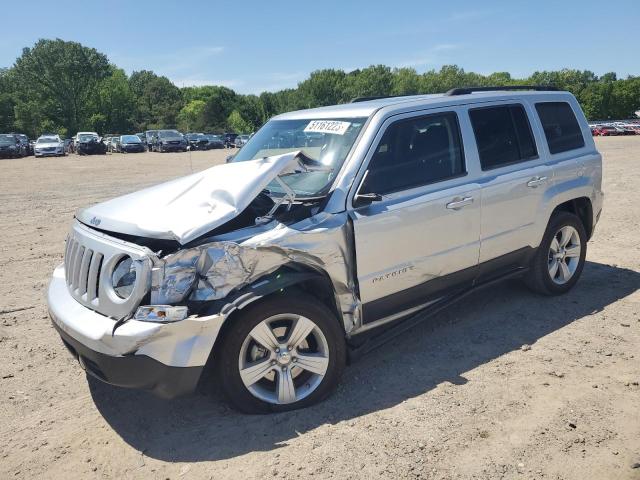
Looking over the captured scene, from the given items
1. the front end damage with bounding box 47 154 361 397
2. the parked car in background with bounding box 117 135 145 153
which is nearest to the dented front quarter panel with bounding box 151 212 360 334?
the front end damage with bounding box 47 154 361 397

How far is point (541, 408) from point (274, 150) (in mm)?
2770

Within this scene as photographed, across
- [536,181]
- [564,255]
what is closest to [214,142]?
[564,255]

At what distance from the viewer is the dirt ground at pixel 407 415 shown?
113 inches

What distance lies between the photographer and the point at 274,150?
4.39 meters

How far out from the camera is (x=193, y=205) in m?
3.36

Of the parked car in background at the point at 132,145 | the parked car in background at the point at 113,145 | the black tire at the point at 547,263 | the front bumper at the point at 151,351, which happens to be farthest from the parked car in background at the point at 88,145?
the front bumper at the point at 151,351

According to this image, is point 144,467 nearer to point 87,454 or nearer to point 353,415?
point 87,454

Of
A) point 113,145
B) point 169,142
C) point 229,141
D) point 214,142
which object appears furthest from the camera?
point 229,141

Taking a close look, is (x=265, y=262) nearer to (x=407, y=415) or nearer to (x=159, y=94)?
(x=407, y=415)

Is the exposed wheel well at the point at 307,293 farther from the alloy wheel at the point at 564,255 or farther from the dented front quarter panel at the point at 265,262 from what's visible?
the alloy wheel at the point at 564,255

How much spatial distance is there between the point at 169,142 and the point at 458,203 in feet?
134

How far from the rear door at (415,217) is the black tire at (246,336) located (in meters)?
0.38

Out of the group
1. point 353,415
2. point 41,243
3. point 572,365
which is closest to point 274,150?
point 353,415

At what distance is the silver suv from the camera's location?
2.98 meters
